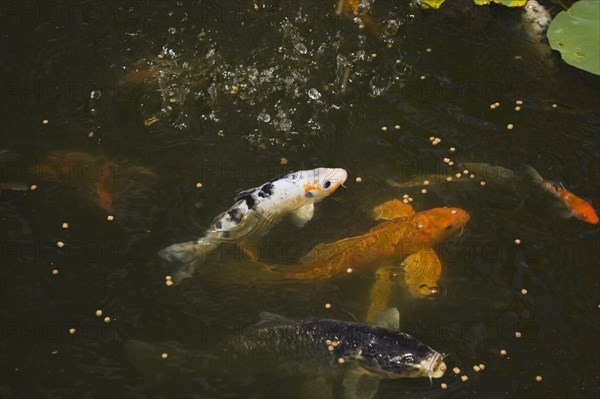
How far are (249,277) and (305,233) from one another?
0.54 m

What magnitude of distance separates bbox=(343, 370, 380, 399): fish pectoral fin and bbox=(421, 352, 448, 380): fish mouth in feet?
1.04

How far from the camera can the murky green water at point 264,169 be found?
186 inches

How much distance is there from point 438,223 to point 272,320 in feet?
4.50

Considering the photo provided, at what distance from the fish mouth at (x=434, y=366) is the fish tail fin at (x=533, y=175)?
1.85m

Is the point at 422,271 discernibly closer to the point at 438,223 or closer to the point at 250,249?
the point at 438,223

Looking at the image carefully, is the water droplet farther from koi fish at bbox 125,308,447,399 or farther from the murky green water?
koi fish at bbox 125,308,447,399

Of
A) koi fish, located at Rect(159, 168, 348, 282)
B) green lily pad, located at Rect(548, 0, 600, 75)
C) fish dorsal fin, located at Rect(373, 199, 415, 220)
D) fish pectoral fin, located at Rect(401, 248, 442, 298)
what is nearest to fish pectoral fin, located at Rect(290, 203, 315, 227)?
koi fish, located at Rect(159, 168, 348, 282)

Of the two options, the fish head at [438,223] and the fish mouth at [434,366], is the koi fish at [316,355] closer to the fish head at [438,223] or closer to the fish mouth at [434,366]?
the fish mouth at [434,366]

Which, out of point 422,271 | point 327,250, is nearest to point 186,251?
point 327,250

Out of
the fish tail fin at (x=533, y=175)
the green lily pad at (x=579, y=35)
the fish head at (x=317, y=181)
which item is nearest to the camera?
the fish head at (x=317, y=181)

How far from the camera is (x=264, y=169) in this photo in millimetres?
5676

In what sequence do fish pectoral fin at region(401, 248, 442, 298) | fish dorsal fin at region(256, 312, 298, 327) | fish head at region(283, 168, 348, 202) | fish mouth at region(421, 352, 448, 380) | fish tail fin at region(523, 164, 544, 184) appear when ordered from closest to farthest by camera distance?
fish mouth at region(421, 352, 448, 380) < fish dorsal fin at region(256, 312, 298, 327) < fish pectoral fin at region(401, 248, 442, 298) < fish head at region(283, 168, 348, 202) < fish tail fin at region(523, 164, 544, 184)

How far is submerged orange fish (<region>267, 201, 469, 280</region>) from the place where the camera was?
5.07 metres

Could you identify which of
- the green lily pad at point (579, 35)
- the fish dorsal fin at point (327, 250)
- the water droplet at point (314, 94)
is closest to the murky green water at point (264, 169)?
the water droplet at point (314, 94)
